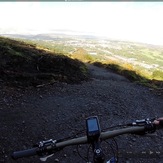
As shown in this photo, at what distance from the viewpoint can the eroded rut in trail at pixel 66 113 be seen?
8711mm

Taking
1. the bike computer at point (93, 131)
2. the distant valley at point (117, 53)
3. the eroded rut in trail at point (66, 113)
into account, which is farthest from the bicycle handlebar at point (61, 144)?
the distant valley at point (117, 53)

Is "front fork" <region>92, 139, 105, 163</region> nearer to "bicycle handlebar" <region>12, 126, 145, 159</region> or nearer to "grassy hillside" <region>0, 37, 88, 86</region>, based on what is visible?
"bicycle handlebar" <region>12, 126, 145, 159</region>

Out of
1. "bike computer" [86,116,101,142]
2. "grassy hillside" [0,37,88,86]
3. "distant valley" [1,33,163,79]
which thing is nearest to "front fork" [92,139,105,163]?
"bike computer" [86,116,101,142]

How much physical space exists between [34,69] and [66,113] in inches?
258

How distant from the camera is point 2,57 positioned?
1738cm

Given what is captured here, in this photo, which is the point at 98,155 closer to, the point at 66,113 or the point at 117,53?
the point at 66,113

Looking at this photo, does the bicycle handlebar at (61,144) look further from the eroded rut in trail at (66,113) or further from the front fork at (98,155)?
the eroded rut in trail at (66,113)

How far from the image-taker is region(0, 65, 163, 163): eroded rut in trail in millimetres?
8711

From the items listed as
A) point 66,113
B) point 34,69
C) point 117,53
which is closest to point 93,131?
point 66,113

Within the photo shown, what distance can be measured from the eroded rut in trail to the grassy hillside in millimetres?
868

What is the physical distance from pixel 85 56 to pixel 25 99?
2726 cm

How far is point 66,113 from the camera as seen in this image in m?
11.6

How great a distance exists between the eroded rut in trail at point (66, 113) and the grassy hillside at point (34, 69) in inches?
34.2

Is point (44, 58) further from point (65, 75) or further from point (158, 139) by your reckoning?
point (158, 139)
